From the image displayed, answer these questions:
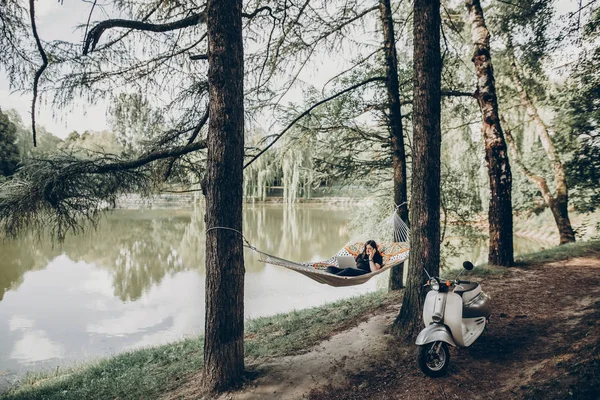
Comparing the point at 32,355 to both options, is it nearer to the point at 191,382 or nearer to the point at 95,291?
the point at 95,291

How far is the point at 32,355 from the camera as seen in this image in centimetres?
539

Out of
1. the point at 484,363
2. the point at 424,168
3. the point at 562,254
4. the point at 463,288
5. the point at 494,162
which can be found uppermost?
the point at 494,162

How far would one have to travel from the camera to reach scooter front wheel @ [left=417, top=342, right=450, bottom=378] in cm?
208

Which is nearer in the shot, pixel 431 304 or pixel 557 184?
pixel 431 304

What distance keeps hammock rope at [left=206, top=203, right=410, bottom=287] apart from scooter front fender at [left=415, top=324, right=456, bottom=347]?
2.83 feet

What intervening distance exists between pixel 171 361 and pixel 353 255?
78.8 inches

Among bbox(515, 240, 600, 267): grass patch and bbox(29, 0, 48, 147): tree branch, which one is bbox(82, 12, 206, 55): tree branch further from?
bbox(515, 240, 600, 267): grass patch

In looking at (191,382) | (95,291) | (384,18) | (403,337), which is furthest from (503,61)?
(95,291)

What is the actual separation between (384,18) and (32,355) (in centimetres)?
652

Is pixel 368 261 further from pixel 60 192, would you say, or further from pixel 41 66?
pixel 41 66

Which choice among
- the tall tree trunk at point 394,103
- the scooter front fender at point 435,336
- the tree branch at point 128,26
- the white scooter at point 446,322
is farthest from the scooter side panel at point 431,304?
the tree branch at point 128,26

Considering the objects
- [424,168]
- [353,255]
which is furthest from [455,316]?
[353,255]

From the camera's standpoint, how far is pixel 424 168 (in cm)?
269

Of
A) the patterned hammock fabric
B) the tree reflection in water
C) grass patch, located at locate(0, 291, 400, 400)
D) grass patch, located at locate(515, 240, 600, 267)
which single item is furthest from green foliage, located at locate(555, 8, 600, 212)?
the tree reflection in water
